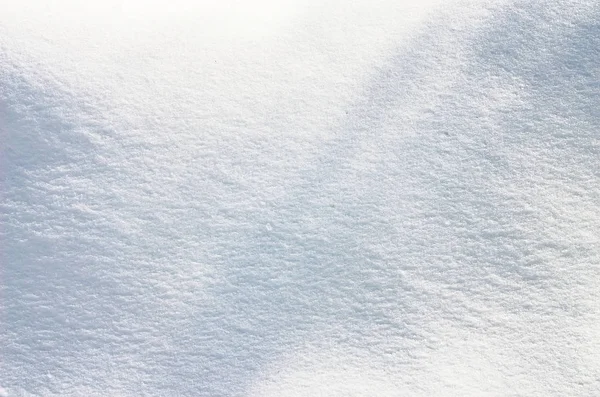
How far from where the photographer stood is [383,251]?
253cm

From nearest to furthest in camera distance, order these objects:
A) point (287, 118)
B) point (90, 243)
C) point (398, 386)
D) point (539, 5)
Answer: point (398, 386)
point (90, 243)
point (287, 118)
point (539, 5)

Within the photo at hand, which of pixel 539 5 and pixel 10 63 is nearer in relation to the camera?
pixel 10 63

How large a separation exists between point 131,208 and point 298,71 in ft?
3.63

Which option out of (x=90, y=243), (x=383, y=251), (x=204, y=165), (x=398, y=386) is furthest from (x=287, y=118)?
(x=398, y=386)

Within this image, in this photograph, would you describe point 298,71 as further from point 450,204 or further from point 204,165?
point 450,204

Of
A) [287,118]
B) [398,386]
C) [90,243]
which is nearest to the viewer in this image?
[398,386]

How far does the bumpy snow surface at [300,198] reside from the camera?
7.88 feet

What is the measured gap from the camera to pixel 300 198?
2.62 meters

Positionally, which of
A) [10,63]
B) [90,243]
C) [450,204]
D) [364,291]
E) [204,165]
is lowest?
[364,291]

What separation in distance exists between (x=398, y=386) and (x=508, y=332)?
0.55 m

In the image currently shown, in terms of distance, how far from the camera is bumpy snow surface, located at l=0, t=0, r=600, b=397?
94.6 inches

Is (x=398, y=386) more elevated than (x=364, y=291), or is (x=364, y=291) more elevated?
(x=364, y=291)

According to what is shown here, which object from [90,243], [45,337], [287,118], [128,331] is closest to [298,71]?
[287,118]

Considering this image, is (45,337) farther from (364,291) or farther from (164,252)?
(364,291)
